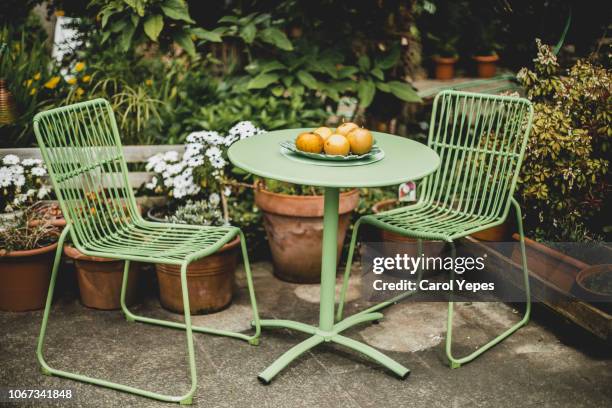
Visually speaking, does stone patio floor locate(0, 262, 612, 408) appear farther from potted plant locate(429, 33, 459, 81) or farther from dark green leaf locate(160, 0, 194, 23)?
potted plant locate(429, 33, 459, 81)

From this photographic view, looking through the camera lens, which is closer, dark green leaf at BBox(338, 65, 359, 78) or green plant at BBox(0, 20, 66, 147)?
green plant at BBox(0, 20, 66, 147)

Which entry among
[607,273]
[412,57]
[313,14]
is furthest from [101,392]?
[412,57]

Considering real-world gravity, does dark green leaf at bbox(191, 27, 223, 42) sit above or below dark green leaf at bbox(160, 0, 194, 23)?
below

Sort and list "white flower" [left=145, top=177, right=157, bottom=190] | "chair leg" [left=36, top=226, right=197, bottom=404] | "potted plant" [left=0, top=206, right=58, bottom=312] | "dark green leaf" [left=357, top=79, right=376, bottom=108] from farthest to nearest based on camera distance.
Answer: "dark green leaf" [left=357, top=79, right=376, bottom=108], "white flower" [left=145, top=177, right=157, bottom=190], "potted plant" [left=0, top=206, right=58, bottom=312], "chair leg" [left=36, top=226, right=197, bottom=404]

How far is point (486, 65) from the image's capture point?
808cm

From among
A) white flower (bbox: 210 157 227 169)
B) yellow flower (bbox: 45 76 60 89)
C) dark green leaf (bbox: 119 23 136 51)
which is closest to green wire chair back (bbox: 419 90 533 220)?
white flower (bbox: 210 157 227 169)

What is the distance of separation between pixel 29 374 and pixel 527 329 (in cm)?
254

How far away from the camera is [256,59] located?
4961 mm

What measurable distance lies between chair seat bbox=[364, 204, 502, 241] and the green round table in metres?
0.33

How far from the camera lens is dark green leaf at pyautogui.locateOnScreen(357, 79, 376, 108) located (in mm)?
4754

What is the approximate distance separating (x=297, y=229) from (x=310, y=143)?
1.18m

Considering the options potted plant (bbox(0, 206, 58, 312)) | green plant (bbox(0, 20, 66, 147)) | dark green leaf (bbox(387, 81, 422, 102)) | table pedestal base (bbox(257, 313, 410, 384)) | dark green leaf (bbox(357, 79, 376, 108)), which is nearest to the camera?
table pedestal base (bbox(257, 313, 410, 384))

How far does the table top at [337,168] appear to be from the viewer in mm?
2742

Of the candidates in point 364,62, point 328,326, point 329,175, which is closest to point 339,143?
point 329,175
